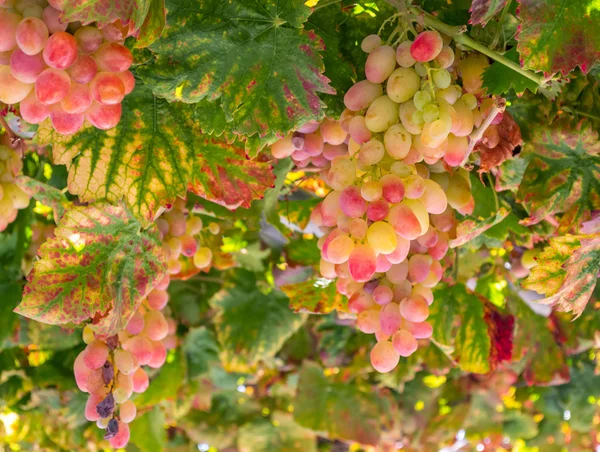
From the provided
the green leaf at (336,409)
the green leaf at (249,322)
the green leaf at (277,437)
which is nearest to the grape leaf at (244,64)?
the green leaf at (249,322)

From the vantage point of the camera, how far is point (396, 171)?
58cm

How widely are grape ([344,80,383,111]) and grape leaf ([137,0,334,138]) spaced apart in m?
0.03

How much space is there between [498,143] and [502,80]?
10cm

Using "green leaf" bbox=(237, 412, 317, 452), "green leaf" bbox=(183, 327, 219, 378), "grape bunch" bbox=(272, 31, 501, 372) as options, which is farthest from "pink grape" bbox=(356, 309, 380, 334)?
"green leaf" bbox=(237, 412, 317, 452)

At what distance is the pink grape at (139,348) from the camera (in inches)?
28.2

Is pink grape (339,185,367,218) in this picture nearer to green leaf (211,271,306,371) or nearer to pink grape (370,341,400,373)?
pink grape (370,341,400,373)

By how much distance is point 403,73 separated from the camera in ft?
1.91

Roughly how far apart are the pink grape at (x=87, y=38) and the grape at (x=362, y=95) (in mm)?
229

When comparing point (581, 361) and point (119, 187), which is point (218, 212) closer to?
point (119, 187)

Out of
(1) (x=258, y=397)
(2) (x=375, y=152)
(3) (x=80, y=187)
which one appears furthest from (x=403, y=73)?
(1) (x=258, y=397)

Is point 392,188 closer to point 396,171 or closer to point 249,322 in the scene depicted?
point 396,171

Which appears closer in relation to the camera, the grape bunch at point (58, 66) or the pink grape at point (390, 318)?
the grape bunch at point (58, 66)

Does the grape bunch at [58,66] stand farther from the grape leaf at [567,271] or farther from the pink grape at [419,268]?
the grape leaf at [567,271]

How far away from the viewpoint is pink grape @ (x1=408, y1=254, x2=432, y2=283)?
0.66 metres
